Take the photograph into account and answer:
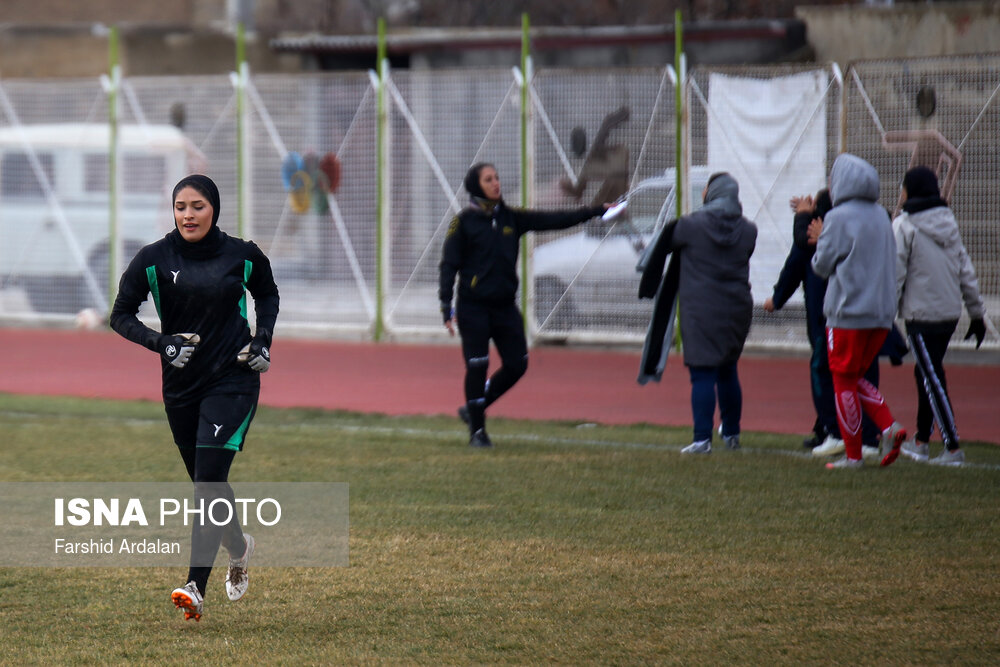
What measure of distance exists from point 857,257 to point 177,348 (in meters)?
4.97

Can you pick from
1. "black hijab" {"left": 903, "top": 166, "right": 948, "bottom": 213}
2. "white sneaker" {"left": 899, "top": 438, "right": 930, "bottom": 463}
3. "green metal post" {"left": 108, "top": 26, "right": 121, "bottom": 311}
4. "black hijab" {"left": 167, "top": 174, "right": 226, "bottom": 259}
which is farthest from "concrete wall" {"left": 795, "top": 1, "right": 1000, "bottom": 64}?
"black hijab" {"left": 167, "top": 174, "right": 226, "bottom": 259}

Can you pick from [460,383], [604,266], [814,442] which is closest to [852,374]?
[814,442]

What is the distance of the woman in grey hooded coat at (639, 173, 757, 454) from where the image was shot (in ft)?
32.9

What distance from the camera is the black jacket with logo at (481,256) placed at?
398 inches

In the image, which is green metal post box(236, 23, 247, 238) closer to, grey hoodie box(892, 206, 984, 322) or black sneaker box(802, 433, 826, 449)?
black sneaker box(802, 433, 826, 449)

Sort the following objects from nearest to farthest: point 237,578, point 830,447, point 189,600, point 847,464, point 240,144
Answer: point 189,600, point 237,578, point 847,464, point 830,447, point 240,144

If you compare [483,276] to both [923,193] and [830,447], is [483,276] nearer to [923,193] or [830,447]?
[830,447]

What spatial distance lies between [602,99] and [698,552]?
10979 mm

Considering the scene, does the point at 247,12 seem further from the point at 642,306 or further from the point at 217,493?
the point at 217,493

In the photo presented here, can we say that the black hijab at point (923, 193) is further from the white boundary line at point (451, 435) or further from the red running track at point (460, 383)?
the red running track at point (460, 383)

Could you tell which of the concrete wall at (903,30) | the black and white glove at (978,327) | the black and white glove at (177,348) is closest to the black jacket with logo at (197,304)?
the black and white glove at (177,348)

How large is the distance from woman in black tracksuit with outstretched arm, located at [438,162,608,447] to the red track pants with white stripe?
6.26 ft

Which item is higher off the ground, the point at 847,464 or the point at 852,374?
the point at 852,374

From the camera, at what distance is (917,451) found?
9.85 meters
